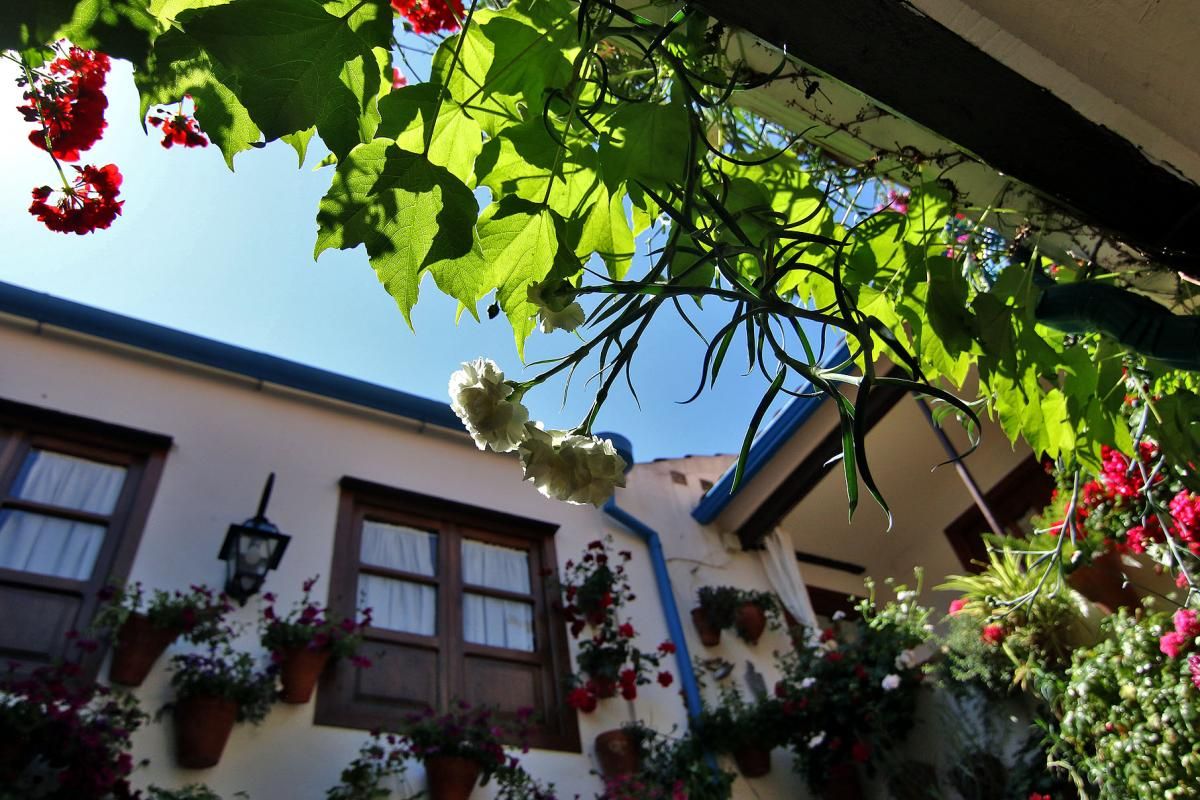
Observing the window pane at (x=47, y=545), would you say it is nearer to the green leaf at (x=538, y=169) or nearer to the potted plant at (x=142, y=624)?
the potted plant at (x=142, y=624)

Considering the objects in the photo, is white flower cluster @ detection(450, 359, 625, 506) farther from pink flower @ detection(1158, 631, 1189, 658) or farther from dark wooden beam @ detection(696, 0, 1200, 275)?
pink flower @ detection(1158, 631, 1189, 658)

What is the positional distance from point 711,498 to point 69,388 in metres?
3.66

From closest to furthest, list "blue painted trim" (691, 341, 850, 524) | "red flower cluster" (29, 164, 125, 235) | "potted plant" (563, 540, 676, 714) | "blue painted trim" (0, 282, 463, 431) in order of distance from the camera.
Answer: "red flower cluster" (29, 164, 125, 235), "blue painted trim" (0, 282, 463, 431), "potted plant" (563, 540, 676, 714), "blue painted trim" (691, 341, 850, 524)

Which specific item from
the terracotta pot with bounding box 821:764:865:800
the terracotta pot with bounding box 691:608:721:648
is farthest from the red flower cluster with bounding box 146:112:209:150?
the terracotta pot with bounding box 691:608:721:648

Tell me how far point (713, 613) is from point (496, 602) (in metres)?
1.33

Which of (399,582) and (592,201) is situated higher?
(399,582)

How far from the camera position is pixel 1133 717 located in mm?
2723

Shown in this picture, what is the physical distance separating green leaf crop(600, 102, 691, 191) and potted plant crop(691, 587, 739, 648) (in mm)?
4264

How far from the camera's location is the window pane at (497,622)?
4.27 m

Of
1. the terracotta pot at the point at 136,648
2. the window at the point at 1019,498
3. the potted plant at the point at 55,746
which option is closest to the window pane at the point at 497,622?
the terracotta pot at the point at 136,648

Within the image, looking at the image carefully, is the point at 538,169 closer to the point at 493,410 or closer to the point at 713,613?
the point at 493,410

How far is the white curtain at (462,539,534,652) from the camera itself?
4.30 meters

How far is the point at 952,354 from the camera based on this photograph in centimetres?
134

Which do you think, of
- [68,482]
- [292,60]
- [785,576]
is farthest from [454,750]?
[292,60]
